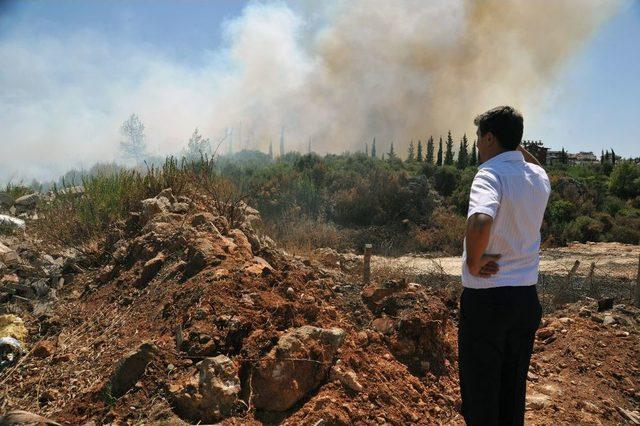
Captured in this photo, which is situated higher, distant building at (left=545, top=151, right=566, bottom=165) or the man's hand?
distant building at (left=545, top=151, right=566, bottom=165)

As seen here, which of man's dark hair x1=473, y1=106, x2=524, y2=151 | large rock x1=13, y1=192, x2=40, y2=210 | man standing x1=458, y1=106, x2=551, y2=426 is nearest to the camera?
man standing x1=458, y1=106, x2=551, y2=426

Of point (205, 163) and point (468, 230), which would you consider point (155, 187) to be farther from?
point (468, 230)

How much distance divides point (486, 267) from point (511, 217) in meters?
0.27

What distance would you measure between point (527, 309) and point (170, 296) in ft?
9.92

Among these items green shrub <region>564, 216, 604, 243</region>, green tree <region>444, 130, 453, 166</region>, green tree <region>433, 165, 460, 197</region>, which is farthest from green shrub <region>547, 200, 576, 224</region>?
green tree <region>444, 130, 453, 166</region>

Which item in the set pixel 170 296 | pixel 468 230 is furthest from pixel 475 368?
pixel 170 296

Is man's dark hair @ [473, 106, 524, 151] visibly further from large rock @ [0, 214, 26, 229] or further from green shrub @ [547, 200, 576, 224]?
green shrub @ [547, 200, 576, 224]

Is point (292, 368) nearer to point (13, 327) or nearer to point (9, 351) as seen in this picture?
point (9, 351)

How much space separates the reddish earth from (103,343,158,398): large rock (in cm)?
2

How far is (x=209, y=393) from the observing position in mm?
3064

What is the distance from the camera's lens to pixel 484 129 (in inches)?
101

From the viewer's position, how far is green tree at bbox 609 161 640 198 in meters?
26.7

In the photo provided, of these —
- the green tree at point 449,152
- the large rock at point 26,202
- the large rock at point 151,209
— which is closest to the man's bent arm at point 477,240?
the large rock at point 151,209

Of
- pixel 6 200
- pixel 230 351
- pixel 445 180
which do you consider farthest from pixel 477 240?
pixel 445 180
